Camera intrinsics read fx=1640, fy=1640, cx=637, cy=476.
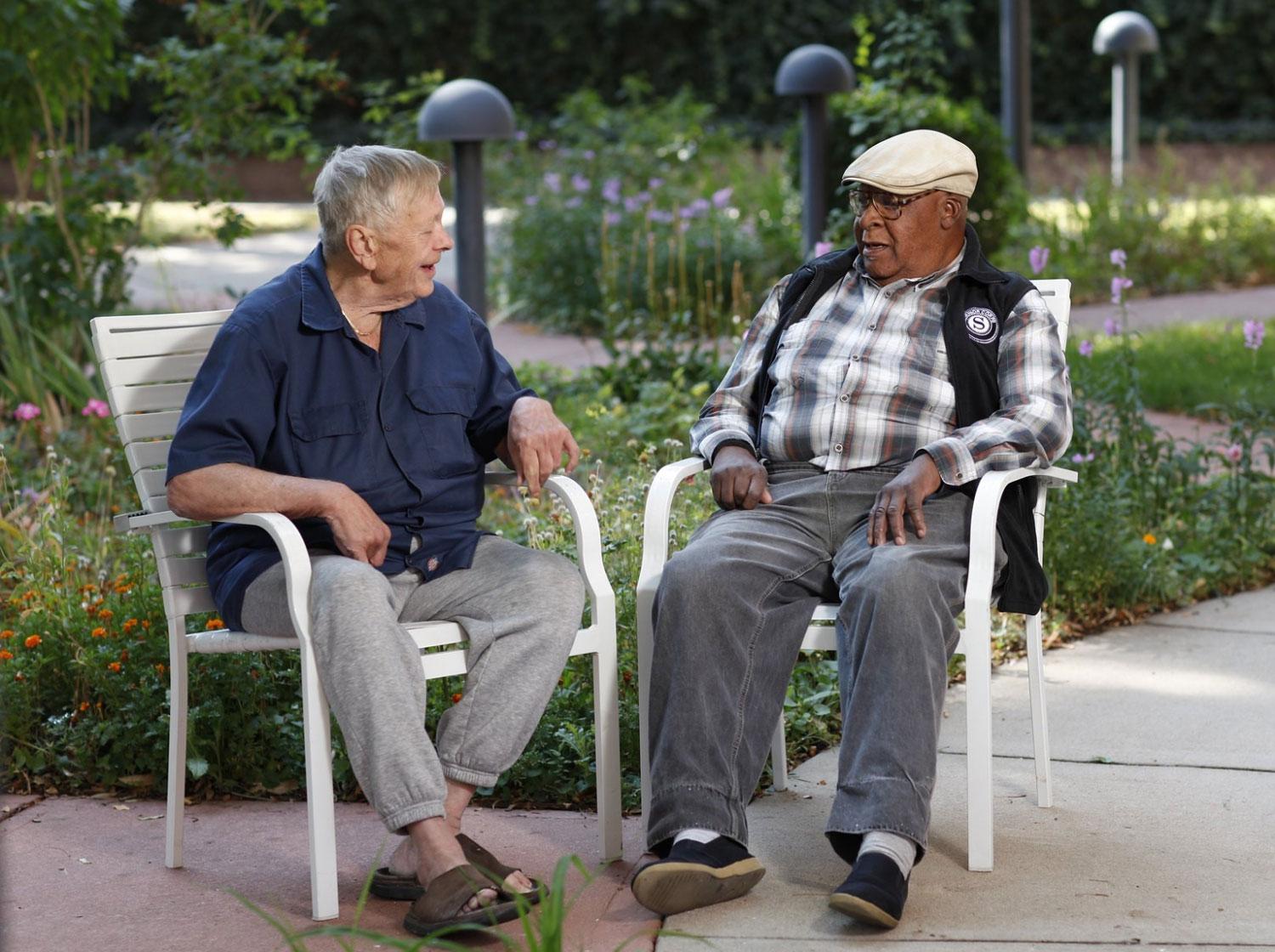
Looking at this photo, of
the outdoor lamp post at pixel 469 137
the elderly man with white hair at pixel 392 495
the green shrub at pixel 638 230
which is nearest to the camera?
the elderly man with white hair at pixel 392 495

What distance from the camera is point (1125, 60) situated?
40.8 feet

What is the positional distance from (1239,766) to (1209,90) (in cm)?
1903

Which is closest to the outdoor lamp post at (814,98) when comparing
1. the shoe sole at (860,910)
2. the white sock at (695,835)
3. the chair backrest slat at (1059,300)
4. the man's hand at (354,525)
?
the chair backrest slat at (1059,300)

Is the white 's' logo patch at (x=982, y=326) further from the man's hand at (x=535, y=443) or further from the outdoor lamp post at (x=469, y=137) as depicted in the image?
→ the outdoor lamp post at (x=469, y=137)

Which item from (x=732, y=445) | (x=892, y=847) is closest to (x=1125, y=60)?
(x=732, y=445)

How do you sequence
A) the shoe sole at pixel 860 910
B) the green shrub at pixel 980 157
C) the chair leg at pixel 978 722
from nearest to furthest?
1. the shoe sole at pixel 860 910
2. the chair leg at pixel 978 722
3. the green shrub at pixel 980 157

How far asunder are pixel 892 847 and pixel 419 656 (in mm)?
851

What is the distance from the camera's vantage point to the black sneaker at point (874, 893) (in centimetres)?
260

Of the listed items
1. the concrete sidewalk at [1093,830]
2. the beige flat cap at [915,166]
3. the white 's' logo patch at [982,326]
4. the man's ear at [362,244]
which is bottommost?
the concrete sidewalk at [1093,830]

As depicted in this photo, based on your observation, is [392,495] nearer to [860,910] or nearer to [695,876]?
[695,876]

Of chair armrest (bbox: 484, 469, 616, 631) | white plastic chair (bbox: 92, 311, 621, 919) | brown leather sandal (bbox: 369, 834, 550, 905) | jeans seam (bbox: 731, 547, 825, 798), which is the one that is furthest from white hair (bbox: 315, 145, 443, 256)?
brown leather sandal (bbox: 369, 834, 550, 905)

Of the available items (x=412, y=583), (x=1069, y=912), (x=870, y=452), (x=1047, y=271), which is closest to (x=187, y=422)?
(x=412, y=583)

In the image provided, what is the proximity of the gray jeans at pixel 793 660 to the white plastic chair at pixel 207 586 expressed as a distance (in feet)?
0.46

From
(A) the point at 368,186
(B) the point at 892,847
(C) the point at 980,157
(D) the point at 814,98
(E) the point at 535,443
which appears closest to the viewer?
(B) the point at 892,847
